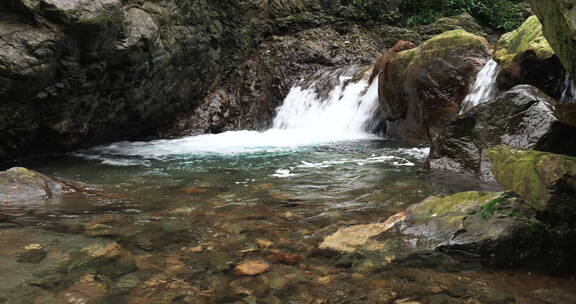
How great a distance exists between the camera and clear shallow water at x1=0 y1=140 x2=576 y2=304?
2859 mm

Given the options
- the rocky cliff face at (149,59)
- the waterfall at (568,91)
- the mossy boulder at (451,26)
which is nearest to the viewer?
the waterfall at (568,91)

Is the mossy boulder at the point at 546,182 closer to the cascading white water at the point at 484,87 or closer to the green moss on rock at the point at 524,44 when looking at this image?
the green moss on rock at the point at 524,44

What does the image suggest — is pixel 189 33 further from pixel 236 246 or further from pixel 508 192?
pixel 508 192

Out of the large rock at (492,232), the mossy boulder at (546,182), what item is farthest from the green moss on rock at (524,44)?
the mossy boulder at (546,182)

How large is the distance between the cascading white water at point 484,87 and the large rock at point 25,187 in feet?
22.7

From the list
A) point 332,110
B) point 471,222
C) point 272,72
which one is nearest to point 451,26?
point 332,110

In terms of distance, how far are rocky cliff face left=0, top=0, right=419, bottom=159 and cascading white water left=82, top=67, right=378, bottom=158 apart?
2.22 ft

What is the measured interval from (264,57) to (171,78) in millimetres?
4151

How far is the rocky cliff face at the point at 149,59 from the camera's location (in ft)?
24.3

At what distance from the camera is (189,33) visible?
11633 millimetres

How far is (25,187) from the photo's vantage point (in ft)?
17.6

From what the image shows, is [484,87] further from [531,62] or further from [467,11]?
[467,11]

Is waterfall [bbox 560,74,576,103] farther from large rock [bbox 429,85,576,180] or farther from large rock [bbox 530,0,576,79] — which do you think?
large rock [bbox 530,0,576,79]

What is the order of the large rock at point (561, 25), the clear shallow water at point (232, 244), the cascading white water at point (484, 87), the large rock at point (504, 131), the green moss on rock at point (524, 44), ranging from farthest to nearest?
the cascading white water at point (484, 87) → the green moss on rock at point (524, 44) → the large rock at point (504, 131) → the clear shallow water at point (232, 244) → the large rock at point (561, 25)
